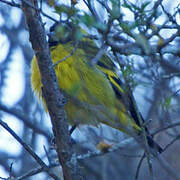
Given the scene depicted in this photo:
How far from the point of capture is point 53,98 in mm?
3283

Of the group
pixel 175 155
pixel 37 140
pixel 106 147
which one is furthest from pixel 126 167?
pixel 106 147

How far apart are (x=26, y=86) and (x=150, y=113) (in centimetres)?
183

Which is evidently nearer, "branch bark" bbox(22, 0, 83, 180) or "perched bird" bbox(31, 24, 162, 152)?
"branch bark" bbox(22, 0, 83, 180)

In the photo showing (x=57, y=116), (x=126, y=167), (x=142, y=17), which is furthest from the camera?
(x=126, y=167)

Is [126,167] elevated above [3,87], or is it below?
below

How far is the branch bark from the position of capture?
10.2 ft

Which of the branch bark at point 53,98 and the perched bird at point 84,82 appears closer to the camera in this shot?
the branch bark at point 53,98

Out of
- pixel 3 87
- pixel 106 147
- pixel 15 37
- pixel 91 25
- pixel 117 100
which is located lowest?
pixel 106 147

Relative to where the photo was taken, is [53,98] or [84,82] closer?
[53,98]

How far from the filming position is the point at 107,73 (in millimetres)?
4570

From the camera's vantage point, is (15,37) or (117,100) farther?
(15,37)

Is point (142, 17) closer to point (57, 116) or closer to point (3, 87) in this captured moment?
point (57, 116)

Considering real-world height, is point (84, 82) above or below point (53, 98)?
above

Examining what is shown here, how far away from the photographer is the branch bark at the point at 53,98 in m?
3.10
